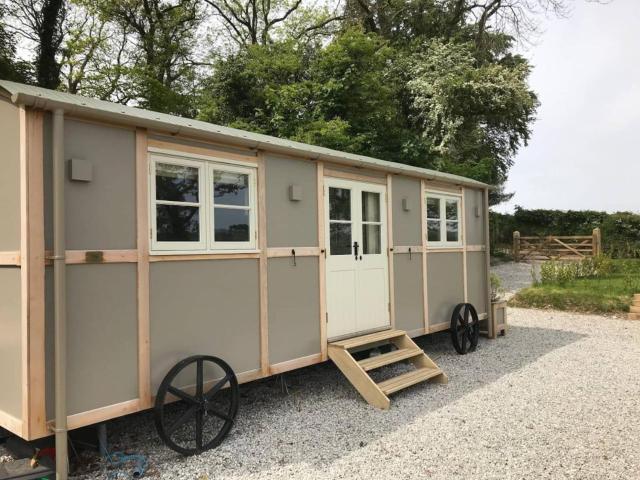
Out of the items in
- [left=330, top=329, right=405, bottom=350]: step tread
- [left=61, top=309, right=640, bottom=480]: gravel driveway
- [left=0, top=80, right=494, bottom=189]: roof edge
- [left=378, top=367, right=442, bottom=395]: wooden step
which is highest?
[left=0, top=80, right=494, bottom=189]: roof edge

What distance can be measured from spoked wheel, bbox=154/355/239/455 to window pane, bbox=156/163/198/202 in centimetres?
134

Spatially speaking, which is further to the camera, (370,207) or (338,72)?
(338,72)

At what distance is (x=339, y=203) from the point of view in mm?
5758

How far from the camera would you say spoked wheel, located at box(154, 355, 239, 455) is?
3.76m

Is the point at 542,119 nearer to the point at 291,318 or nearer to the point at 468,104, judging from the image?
the point at 468,104

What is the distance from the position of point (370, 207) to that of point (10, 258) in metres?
4.03

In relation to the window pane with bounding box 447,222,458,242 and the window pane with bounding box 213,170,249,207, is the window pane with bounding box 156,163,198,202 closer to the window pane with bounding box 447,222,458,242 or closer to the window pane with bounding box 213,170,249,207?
the window pane with bounding box 213,170,249,207

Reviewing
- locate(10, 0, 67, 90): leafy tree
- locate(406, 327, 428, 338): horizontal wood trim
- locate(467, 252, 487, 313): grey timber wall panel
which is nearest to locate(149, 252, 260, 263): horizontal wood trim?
locate(406, 327, 428, 338): horizontal wood trim

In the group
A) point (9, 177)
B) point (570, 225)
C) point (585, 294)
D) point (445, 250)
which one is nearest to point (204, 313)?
point (9, 177)

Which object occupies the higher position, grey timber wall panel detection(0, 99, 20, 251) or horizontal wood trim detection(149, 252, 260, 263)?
grey timber wall panel detection(0, 99, 20, 251)

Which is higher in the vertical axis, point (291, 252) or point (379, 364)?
point (291, 252)

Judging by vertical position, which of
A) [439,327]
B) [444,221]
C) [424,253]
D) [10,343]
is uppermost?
[444,221]

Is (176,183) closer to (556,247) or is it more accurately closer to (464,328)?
(464,328)

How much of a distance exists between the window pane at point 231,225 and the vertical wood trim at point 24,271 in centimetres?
154
